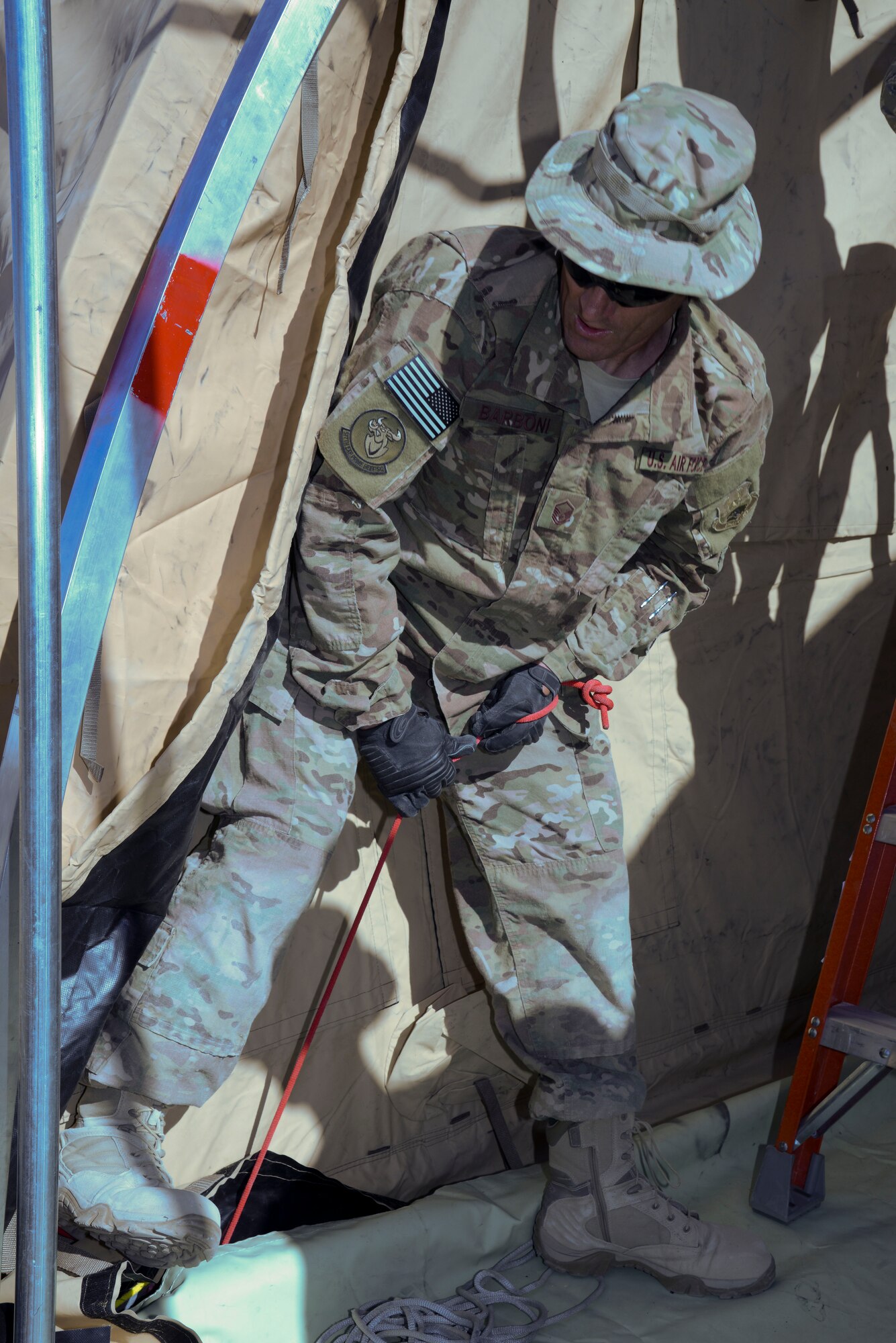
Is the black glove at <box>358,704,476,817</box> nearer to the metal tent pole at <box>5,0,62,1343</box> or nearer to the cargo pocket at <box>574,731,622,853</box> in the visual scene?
the cargo pocket at <box>574,731,622,853</box>

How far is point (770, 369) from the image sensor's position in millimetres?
2178

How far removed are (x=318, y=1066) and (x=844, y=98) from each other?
192 cm

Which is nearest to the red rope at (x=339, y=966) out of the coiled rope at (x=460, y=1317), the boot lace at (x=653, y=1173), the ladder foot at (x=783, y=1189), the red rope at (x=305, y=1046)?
the red rope at (x=305, y=1046)

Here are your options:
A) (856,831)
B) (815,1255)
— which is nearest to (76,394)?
(815,1255)

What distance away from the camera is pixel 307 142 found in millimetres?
1231

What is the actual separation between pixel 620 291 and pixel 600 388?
194 millimetres

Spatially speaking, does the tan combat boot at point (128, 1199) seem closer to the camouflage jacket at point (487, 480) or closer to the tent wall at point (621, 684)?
the tent wall at point (621, 684)

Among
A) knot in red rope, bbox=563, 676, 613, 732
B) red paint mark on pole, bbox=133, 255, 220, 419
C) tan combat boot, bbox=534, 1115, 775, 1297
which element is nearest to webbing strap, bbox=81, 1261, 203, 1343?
tan combat boot, bbox=534, 1115, 775, 1297

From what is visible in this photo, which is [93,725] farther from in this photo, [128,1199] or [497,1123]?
[497,1123]

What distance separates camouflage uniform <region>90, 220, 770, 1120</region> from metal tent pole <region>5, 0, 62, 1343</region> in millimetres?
633

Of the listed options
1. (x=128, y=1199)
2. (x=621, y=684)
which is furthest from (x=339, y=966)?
(x=621, y=684)

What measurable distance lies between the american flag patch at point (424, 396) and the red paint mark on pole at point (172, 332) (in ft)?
1.12

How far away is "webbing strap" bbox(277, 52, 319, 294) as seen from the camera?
3.98 ft

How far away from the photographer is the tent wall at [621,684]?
1255 millimetres
